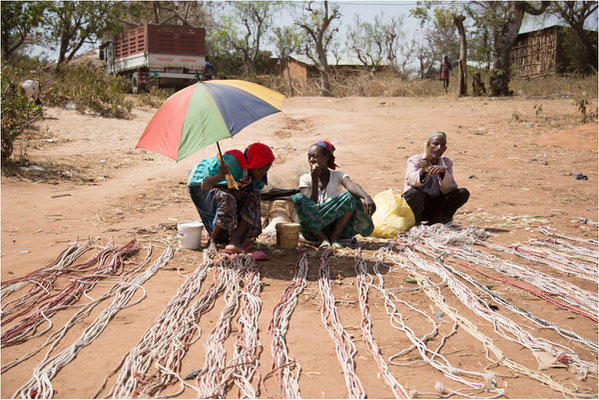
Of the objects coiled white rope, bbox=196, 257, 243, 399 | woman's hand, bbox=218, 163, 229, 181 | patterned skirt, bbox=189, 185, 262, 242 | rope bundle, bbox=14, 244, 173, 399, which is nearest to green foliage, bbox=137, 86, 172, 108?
patterned skirt, bbox=189, 185, 262, 242

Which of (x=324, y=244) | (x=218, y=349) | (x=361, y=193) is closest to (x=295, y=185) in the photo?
(x=324, y=244)

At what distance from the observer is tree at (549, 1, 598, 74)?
20000mm

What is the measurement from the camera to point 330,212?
4492 mm

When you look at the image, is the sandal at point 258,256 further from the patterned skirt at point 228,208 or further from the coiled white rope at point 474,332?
the coiled white rope at point 474,332

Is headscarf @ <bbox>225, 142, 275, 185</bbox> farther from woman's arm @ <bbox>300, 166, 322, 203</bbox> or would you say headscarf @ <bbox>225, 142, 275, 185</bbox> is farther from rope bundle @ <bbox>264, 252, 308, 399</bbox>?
rope bundle @ <bbox>264, 252, 308, 399</bbox>

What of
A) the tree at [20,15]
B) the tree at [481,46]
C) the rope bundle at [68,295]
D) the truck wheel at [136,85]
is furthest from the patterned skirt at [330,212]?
the tree at [481,46]

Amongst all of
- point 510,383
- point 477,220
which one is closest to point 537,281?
point 510,383

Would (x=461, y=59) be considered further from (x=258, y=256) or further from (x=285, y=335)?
(x=285, y=335)

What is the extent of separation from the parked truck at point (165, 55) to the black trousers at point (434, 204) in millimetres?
13587

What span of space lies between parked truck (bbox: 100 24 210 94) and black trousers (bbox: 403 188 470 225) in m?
13.6

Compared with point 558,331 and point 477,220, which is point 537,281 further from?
point 477,220

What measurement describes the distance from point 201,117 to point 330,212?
1.48 m

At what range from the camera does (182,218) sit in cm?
569

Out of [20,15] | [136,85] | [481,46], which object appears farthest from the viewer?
[481,46]
